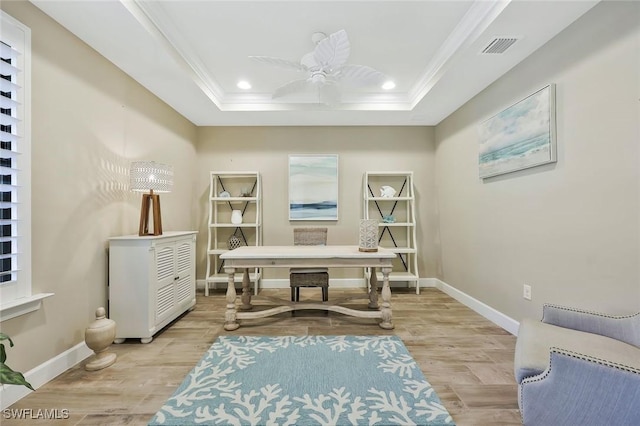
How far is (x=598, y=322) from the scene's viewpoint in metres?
1.57

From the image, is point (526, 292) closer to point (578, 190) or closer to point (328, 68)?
point (578, 190)

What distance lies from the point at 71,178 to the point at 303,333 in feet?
7.67

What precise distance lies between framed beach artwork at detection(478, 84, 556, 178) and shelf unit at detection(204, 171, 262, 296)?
117 inches

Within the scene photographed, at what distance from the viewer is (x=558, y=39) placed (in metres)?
2.05

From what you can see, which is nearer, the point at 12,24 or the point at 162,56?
the point at 12,24

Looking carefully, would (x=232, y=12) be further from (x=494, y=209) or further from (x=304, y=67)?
(x=494, y=209)

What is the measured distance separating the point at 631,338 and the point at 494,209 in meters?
1.56

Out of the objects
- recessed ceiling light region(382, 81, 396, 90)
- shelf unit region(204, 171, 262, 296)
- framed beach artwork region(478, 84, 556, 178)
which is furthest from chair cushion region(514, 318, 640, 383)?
shelf unit region(204, 171, 262, 296)

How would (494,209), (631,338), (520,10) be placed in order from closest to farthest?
(631,338) < (520,10) < (494,209)

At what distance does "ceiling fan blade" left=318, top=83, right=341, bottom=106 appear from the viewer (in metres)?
2.41

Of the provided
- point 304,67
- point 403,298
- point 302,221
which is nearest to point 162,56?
point 304,67

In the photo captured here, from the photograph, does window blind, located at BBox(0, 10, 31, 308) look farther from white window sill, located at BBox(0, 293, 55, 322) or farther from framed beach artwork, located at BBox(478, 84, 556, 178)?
framed beach artwork, located at BBox(478, 84, 556, 178)

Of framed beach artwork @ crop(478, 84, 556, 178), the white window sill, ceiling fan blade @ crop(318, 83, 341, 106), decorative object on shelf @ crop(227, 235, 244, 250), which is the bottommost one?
the white window sill

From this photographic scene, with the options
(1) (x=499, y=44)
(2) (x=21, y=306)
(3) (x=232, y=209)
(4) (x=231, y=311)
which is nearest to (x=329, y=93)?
(1) (x=499, y=44)
